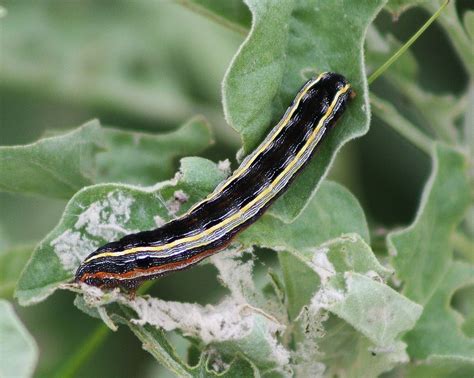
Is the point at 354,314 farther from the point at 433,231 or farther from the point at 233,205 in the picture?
the point at 433,231

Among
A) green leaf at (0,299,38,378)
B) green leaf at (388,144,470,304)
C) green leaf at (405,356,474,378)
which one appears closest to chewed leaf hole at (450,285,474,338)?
green leaf at (388,144,470,304)

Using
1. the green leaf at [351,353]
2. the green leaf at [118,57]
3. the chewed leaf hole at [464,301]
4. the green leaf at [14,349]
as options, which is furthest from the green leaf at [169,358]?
the green leaf at [118,57]

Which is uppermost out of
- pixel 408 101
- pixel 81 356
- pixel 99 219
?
pixel 408 101

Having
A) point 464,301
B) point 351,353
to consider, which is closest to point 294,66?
point 351,353

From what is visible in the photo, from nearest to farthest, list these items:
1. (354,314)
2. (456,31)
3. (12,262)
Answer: (354,314) → (456,31) → (12,262)

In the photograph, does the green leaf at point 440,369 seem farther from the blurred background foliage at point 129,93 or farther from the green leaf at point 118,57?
the green leaf at point 118,57

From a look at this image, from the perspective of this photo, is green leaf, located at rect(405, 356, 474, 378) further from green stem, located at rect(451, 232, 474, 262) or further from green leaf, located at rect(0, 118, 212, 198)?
green leaf, located at rect(0, 118, 212, 198)
